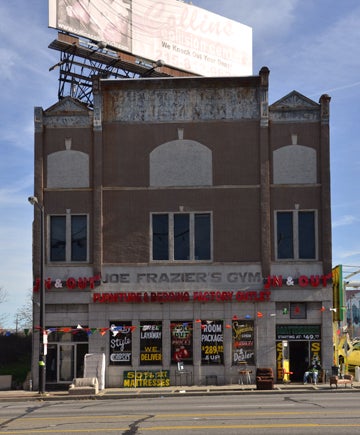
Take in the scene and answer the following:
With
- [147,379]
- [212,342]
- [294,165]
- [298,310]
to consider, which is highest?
[294,165]

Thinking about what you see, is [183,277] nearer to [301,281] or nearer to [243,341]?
[243,341]

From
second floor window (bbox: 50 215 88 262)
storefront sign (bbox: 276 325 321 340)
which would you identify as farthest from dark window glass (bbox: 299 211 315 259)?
second floor window (bbox: 50 215 88 262)

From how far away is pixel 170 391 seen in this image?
32.8 m

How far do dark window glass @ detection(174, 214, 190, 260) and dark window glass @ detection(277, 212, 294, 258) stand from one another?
446cm

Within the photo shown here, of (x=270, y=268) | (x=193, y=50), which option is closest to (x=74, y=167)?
(x=270, y=268)

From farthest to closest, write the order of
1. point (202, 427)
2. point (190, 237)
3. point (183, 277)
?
point (190, 237) < point (183, 277) < point (202, 427)

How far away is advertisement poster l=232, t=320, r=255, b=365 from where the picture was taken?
117 ft

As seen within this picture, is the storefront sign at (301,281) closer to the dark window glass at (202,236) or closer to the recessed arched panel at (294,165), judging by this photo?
the dark window glass at (202,236)

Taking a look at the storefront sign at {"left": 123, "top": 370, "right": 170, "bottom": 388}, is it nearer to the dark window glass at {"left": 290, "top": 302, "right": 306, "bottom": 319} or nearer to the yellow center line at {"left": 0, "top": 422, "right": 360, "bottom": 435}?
the dark window glass at {"left": 290, "top": 302, "right": 306, "bottom": 319}

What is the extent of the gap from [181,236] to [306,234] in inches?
241

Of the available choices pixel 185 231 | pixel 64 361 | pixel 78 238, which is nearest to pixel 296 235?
pixel 185 231

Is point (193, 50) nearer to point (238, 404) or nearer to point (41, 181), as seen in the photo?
point (41, 181)

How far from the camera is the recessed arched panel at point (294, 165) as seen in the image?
1439 inches

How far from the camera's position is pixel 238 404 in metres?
24.9
